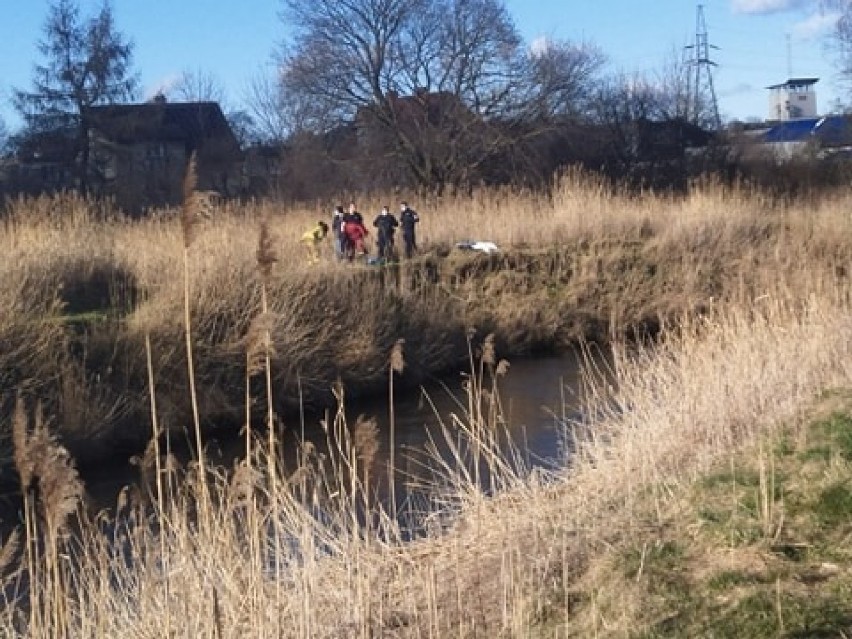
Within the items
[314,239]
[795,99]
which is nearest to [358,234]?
[314,239]

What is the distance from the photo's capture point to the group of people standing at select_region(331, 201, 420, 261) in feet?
62.0

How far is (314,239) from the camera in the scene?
59.1 ft

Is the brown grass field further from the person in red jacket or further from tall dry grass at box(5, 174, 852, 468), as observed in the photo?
the person in red jacket

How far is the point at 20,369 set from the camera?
1177cm

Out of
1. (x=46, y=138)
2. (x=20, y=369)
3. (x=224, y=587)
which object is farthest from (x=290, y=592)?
(x=46, y=138)

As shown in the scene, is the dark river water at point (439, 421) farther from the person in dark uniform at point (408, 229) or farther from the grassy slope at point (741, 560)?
the person in dark uniform at point (408, 229)

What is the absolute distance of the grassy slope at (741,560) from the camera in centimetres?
412

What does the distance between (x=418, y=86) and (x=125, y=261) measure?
20437 mm

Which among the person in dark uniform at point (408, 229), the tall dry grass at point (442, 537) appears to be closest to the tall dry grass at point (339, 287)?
the person in dark uniform at point (408, 229)

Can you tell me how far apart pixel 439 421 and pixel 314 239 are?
1006 centimetres

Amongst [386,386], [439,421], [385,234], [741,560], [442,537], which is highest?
[385,234]

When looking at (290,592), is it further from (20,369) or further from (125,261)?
(125,261)

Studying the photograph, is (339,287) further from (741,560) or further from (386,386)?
(741,560)

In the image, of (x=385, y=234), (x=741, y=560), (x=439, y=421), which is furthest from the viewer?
(x=385, y=234)
